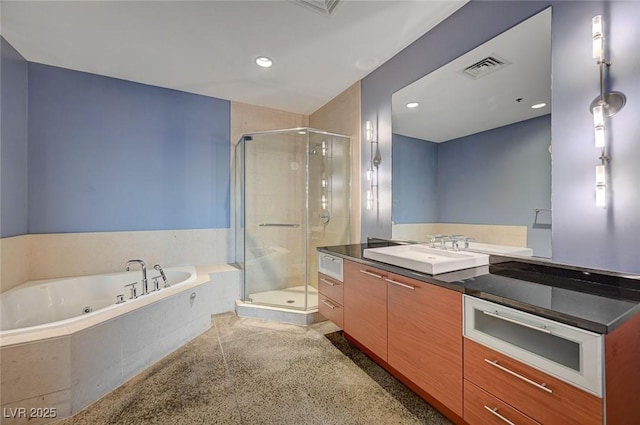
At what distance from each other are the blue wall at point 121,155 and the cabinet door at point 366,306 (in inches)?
81.9

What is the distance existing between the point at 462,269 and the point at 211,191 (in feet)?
9.58

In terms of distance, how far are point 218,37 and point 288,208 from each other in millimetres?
1900

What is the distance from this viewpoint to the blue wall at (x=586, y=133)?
43.4 inches

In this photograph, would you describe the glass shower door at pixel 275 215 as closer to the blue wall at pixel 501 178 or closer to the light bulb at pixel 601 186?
the blue wall at pixel 501 178

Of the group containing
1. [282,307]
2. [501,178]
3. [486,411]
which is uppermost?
[501,178]

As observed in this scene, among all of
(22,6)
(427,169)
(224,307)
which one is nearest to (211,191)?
(224,307)

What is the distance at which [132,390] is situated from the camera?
1.74 m

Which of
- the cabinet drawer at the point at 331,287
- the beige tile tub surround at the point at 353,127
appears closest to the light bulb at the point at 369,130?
the beige tile tub surround at the point at 353,127

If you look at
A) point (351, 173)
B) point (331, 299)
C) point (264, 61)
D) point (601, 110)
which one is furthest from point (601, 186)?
point (264, 61)

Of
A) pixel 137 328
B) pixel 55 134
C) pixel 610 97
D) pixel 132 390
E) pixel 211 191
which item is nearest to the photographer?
pixel 610 97

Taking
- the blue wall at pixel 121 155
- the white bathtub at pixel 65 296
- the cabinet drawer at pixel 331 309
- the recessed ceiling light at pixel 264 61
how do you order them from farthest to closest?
the blue wall at pixel 121 155, the recessed ceiling light at pixel 264 61, the cabinet drawer at pixel 331 309, the white bathtub at pixel 65 296

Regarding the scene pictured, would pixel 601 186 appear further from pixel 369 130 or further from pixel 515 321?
pixel 369 130

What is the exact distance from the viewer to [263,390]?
173 cm

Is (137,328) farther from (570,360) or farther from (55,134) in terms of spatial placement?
(570,360)
